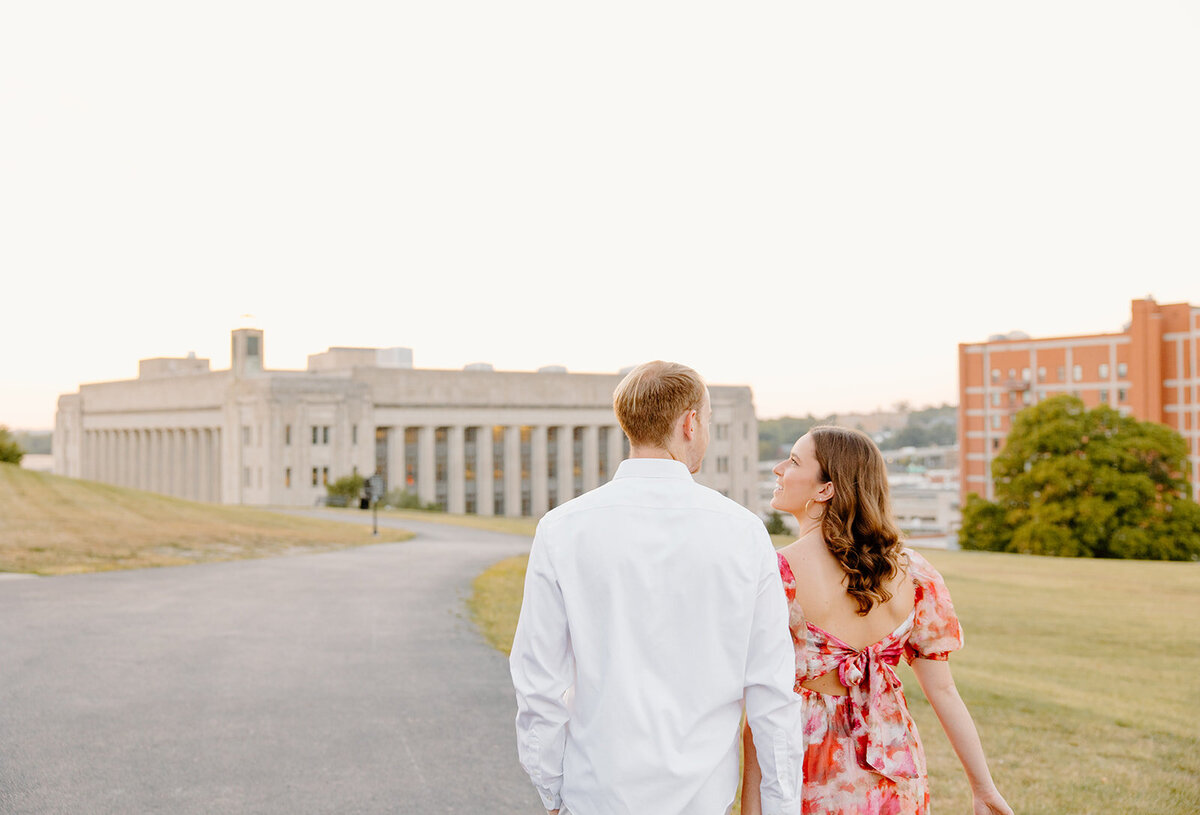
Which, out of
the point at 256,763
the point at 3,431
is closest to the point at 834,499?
the point at 256,763

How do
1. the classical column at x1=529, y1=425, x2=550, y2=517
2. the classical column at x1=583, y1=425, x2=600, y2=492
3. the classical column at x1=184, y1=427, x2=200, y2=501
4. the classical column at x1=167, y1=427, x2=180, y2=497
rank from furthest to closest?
the classical column at x1=583, y1=425, x2=600, y2=492 → the classical column at x1=529, y1=425, x2=550, y2=517 → the classical column at x1=167, y1=427, x2=180, y2=497 → the classical column at x1=184, y1=427, x2=200, y2=501

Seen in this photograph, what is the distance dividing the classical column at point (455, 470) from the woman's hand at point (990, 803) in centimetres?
9114

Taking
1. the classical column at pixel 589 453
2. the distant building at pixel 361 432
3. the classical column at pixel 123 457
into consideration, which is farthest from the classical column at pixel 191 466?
the classical column at pixel 589 453

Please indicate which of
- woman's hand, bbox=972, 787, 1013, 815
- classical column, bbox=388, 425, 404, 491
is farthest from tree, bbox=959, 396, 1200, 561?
classical column, bbox=388, 425, 404, 491

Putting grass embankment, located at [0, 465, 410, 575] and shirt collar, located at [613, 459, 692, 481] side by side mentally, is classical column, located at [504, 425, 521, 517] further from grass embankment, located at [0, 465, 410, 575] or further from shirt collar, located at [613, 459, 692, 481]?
shirt collar, located at [613, 459, 692, 481]

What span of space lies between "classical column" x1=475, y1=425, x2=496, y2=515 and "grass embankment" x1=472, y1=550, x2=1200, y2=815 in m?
72.2

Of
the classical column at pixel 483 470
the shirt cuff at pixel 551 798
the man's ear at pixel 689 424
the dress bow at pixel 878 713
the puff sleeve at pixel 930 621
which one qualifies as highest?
the man's ear at pixel 689 424

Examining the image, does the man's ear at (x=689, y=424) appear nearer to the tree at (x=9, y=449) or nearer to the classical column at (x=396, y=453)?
the tree at (x=9, y=449)

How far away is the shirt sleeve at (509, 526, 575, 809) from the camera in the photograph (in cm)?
311

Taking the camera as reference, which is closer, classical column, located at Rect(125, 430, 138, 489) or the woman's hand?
the woman's hand

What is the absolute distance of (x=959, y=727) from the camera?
3.67 m

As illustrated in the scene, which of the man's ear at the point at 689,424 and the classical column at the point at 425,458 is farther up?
the man's ear at the point at 689,424

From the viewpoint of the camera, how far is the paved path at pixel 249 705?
21.0 feet

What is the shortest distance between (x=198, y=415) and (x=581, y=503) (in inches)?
3814
